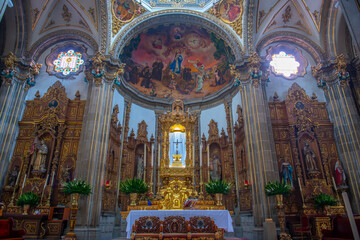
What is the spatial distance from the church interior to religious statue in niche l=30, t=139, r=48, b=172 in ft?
0.24

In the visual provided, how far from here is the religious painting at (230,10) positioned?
15461mm

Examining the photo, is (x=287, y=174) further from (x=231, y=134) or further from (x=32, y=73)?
(x=32, y=73)

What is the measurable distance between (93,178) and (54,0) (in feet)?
37.0

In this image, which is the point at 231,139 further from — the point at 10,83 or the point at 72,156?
the point at 10,83

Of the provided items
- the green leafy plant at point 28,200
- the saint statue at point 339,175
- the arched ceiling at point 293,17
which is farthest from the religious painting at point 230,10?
the green leafy plant at point 28,200

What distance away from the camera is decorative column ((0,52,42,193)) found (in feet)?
42.3

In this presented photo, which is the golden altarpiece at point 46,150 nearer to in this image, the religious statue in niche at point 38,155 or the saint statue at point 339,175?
the religious statue in niche at point 38,155

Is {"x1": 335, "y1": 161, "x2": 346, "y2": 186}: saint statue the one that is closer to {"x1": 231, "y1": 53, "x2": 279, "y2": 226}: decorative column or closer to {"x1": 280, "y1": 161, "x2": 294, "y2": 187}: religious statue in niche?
{"x1": 280, "y1": 161, "x2": 294, "y2": 187}: religious statue in niche

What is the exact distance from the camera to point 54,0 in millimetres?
14984

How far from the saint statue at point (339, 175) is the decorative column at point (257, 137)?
3225mm

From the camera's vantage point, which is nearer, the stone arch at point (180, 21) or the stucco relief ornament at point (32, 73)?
the stucco relief ornament at point (32, 73)

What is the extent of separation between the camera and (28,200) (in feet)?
37.5

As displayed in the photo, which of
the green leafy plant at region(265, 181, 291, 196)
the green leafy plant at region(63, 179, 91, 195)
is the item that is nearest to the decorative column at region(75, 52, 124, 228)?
the green leafy plant at region(63, 179, 91, 195)

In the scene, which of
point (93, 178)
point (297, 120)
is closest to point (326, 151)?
point (297, 120)
